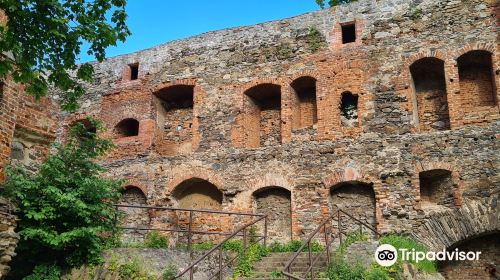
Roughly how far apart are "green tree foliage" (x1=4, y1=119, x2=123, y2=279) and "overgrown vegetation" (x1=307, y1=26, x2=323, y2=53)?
284 inches

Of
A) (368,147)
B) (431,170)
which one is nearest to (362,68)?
(368,147)

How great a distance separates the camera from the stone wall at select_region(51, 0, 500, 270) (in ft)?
41.1

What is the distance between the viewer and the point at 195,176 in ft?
49.4

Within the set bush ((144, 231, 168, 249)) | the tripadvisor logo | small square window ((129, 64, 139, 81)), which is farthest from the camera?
small square window ((129, 64, 139, 81))

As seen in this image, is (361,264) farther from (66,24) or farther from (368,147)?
(66,24)

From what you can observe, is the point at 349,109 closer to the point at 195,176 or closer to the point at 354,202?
the point at 354,202

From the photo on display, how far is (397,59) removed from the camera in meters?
13.7

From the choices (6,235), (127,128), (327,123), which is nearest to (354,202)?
(327,123)

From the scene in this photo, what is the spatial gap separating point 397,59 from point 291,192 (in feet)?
15.3

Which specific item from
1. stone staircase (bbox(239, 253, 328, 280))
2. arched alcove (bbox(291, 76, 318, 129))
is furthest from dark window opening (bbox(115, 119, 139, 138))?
stone staircase (bbox(239, 253, 328, 280))

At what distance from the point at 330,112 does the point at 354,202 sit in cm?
263

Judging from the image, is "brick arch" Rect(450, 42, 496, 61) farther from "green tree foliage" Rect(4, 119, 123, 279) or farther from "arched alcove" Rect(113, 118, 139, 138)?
"arched alcove" Rect(113, 118, 139, 138)

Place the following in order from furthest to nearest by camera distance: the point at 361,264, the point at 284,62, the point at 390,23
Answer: the point at 284,62, the point at 390,23, the point at 361,264

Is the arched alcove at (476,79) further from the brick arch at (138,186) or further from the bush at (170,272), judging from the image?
the brick arch at (138,186)
